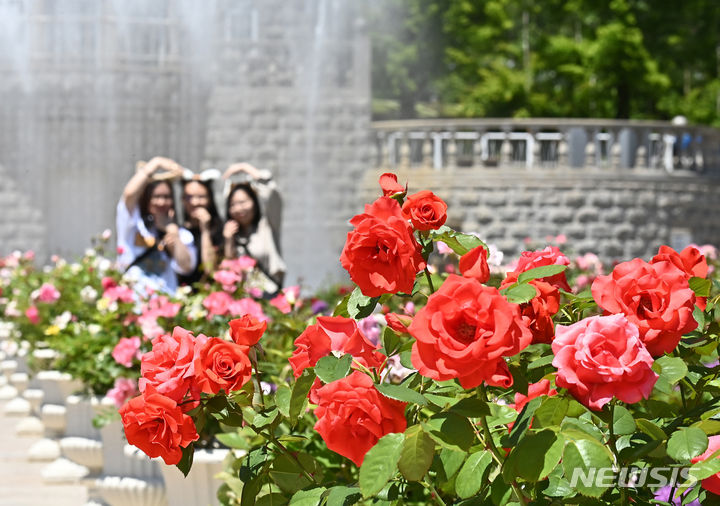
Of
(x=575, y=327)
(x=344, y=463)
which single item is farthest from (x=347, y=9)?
(x=575, y=327)

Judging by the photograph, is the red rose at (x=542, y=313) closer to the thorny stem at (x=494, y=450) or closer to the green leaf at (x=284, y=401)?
the thorny stem at (x=494, y=450)

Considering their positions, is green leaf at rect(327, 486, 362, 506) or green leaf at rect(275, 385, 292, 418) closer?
green leaf at rect(327, 486, 362, 506)

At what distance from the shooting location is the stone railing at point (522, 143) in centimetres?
1906

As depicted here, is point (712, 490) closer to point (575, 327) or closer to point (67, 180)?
point (575, 327)

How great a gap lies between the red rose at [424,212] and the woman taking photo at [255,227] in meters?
6.23

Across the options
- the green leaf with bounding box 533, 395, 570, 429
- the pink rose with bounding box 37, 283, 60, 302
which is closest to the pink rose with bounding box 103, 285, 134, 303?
the pink rose with bounding box 37, 283, 60, 302

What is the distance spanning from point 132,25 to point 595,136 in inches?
354

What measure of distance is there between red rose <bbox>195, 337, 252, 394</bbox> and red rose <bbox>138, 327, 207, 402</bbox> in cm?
3

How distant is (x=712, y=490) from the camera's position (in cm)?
187

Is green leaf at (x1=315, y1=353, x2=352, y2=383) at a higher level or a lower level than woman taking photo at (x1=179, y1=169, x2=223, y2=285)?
higher

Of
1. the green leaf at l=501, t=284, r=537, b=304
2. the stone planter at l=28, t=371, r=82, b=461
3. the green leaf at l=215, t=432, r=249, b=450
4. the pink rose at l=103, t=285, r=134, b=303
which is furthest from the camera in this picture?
the stone planter at l=28, t=371, r=82, b=461

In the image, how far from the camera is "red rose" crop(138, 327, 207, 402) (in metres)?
2.10

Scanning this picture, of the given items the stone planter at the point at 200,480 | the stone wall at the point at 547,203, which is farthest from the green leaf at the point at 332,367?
the stone wall at the point at 547,203

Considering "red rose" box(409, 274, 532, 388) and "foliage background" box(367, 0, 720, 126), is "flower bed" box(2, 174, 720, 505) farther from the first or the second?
"foliage background" box(367, 0, 720, 126)
